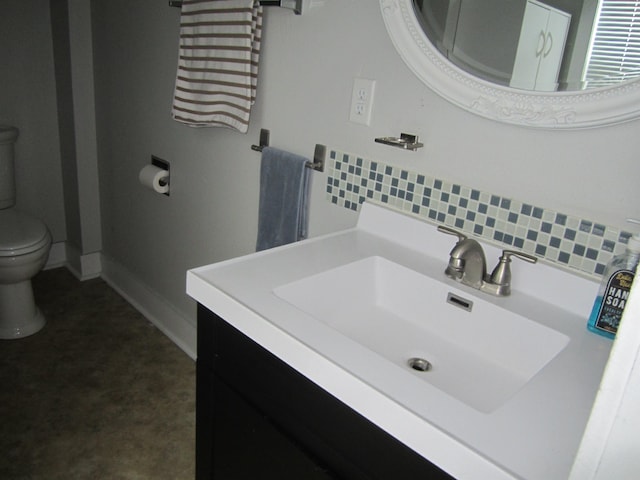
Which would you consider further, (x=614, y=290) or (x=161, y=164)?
(x=161, y=164)

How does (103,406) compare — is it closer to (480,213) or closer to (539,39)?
(480,213)

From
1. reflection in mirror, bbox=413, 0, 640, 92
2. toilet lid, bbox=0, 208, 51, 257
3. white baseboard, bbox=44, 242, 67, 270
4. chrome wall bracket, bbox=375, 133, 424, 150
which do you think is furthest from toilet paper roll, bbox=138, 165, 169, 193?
reflection in mirror, bbox=413, 0, 640, 92

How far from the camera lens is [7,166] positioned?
2395 mm

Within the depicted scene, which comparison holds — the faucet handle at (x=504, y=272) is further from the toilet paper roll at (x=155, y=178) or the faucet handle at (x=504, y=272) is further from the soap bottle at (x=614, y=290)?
the toilet paper roll at (x=155, y=178)

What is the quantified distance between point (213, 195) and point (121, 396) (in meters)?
0.86

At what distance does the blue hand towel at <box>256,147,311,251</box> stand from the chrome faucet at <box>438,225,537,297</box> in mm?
559

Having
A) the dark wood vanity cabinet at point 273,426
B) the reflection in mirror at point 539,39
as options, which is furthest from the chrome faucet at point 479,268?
the dark wood vanity cabinet at point 273,426

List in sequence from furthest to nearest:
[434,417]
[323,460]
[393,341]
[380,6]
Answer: [380,6] → [393,341] → [323,460] → [434,417]

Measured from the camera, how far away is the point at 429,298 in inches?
45.5

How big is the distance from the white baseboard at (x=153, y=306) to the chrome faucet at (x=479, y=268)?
1432mm

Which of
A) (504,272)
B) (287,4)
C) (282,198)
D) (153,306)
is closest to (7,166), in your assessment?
(153,306)

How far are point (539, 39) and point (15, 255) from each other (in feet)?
6.69

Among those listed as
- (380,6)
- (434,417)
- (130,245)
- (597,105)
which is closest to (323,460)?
(434,417)

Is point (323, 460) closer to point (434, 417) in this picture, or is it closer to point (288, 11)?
point (434, 417)
